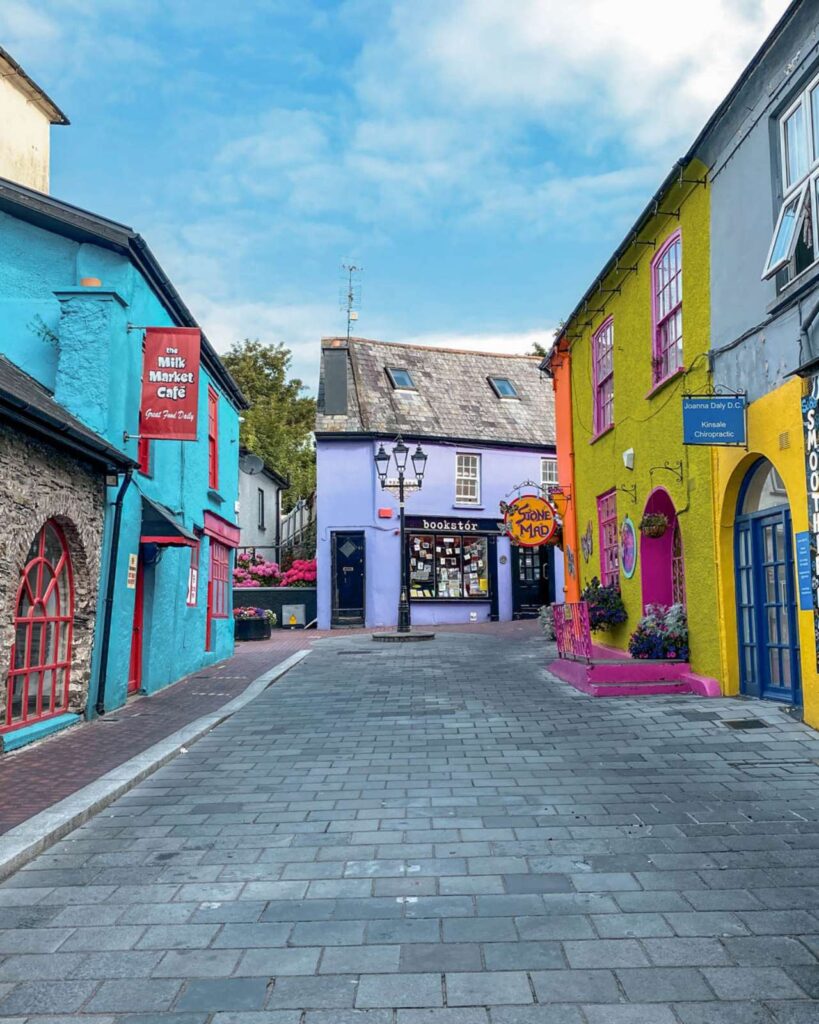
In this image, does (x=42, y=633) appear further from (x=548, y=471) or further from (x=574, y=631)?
(x=548, y=471)

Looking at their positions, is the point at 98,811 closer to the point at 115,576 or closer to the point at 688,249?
the point at 115,576

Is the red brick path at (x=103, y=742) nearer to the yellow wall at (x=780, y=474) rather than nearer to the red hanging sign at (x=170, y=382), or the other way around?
the red hanging sign at (x=170, y=382)

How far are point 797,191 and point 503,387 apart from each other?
22283mm

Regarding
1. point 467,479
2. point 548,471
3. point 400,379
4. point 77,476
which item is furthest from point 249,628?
point 77,476

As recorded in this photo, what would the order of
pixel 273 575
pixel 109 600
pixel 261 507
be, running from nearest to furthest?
pixel 109 600
pixel 273 575
pixel 261 507

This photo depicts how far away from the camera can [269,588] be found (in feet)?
89.7

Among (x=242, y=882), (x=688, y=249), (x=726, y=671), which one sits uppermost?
(x=688, y=249)

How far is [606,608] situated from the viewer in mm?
14086

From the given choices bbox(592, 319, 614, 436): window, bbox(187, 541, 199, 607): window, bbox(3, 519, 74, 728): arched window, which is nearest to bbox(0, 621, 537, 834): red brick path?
bbox(3, 519, 74, 728): arched window

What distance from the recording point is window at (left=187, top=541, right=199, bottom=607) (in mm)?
14734

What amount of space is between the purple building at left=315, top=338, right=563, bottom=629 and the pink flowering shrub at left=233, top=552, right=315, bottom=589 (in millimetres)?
1987

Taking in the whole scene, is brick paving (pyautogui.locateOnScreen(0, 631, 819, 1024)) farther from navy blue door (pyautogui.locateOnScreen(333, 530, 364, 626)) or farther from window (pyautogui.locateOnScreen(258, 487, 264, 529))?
window (pyautogui.locateOnScreen(258, 487, 264, 529))

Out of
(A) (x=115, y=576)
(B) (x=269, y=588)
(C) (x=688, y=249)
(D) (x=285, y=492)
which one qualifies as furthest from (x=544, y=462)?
(A) (x=115, y=576)

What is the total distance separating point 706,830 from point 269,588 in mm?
22913
